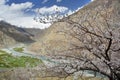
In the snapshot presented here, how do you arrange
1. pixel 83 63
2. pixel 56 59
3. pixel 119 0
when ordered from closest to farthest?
pixel 83 63, pixel 56 59, pixel 119 0

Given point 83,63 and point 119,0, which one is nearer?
point 83,63

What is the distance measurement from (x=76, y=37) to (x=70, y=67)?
1.58 m

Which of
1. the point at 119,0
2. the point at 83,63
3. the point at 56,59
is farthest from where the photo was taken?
the point at 119,0

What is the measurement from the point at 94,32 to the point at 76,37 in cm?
94

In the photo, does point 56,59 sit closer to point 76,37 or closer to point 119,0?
point 76,37

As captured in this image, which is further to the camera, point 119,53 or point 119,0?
point 119,0

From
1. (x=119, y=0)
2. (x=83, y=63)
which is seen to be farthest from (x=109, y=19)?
(x=119, y=0)

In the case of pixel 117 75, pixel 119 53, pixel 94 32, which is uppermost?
pixel 94 32

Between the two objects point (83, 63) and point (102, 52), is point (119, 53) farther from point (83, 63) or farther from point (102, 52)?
point (83, 63)

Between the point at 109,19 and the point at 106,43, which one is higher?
the point at 109,19

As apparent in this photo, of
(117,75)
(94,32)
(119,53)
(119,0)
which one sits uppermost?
(119,0)

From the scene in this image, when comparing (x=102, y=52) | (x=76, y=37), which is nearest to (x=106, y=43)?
(x=102, y=52)

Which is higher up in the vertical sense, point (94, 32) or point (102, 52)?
point (94, 32)

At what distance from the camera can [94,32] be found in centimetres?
1652
